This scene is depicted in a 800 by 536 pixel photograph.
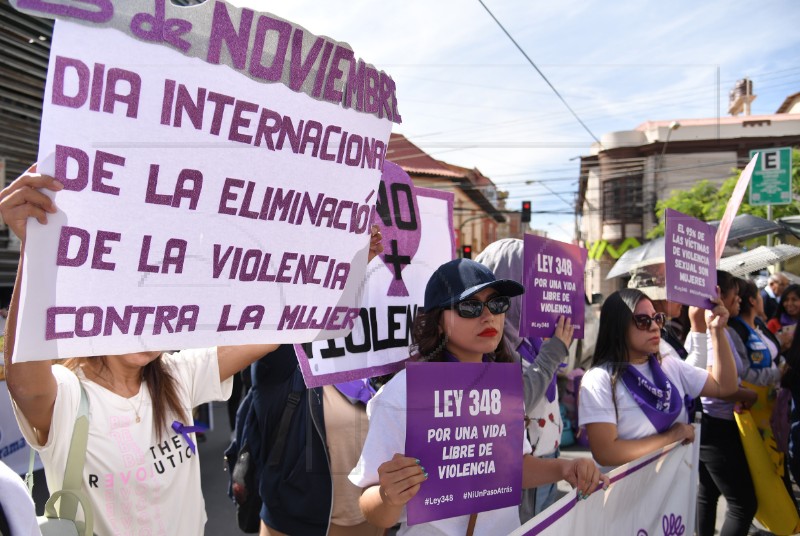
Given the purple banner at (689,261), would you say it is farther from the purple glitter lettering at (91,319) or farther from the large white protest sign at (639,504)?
the purple glitter lettering at (91,319)

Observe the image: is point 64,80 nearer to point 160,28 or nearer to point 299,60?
point 160,28

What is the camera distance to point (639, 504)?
2588mm

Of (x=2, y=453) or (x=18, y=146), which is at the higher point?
(x=18, y=146)

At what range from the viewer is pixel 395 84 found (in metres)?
1.85

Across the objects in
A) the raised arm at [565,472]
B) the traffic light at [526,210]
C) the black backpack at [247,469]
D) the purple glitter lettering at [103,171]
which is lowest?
the black backpack at [247,469]

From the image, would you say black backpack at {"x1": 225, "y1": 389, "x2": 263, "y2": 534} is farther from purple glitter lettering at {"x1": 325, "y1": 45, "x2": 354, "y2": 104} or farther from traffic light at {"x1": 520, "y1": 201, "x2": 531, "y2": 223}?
traffic light at {"x1": 520, "y1": 201, "x2": 531, "y2": 223}

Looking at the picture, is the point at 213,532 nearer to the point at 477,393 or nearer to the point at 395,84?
the point at 477,393

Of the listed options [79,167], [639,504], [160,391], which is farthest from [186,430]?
[639,504]

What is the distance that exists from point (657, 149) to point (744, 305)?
104ft

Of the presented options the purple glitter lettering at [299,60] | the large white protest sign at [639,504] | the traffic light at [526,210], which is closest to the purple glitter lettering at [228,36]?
the purple glitter lettering at [299,60]

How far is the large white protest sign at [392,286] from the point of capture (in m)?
2.18

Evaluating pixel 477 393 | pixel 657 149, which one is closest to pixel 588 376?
pixel 477 393

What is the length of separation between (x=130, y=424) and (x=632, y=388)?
2019mm

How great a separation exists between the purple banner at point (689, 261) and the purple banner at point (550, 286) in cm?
51
